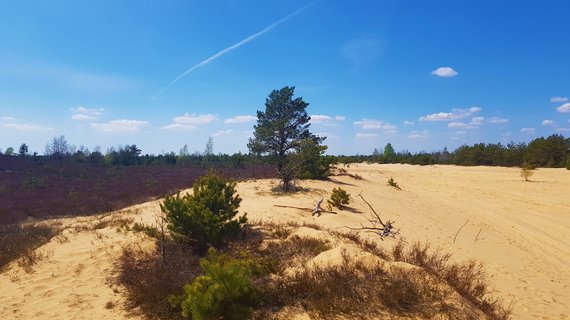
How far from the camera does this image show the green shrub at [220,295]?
5117 millimetres

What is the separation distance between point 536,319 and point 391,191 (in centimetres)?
1614

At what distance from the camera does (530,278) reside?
27.9 feet

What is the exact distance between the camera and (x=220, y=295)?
5.20 m

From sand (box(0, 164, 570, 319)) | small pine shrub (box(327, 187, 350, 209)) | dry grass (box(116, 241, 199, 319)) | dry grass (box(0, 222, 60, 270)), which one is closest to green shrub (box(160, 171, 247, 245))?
dry grass (box(116, 241, 199, 319))

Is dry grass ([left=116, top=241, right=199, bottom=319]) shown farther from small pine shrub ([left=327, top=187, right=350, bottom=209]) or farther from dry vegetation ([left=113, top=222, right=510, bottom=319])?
small pine shrub ([left=327, top=187, right=350, bottom=209])

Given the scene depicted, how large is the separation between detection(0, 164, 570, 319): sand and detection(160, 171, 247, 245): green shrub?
1.52 meters

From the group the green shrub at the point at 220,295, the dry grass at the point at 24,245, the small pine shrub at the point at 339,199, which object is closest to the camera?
the green shrub at the point at 220,295

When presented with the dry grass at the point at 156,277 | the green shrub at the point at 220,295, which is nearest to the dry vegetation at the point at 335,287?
the dry grass at the point at 156,277

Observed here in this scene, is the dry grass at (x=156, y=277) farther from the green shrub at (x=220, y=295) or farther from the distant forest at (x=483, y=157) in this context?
the distant forest at (x=483, y=157)

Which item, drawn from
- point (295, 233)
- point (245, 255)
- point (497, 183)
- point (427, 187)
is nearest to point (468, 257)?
point (295, 233)

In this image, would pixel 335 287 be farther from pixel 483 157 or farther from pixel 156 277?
pixel 483 157

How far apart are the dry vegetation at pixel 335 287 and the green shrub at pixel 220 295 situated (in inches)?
8.8

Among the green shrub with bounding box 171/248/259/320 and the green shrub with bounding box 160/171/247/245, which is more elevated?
the green shrub with bounding box 160/171/247/245

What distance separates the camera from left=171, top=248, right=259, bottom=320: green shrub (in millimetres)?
5117
